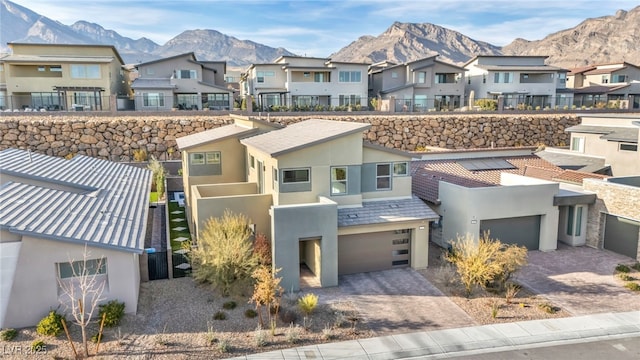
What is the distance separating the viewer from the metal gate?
758 inches

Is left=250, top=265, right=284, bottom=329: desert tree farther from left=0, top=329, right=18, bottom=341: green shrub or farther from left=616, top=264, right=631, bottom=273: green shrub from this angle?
left=616, top=264, right=631, bottom=273: green shrub

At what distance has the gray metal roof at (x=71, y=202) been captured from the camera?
15.3m

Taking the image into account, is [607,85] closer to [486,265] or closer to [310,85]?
[310,85]

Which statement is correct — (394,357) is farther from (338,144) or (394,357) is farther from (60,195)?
(60,195)

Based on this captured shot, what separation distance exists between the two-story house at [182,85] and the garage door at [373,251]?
1255 inches

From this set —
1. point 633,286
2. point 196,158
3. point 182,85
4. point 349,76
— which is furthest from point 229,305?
point 349,76

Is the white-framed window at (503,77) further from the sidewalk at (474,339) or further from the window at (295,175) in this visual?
the sidewalk at (474,339)

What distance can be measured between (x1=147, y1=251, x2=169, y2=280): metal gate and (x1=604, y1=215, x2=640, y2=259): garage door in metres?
21.3

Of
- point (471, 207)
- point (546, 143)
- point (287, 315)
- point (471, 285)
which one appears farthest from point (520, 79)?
point (287, 315)

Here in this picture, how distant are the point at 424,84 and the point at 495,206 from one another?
118ft

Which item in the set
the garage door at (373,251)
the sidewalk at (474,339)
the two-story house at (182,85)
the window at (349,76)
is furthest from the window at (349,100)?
the sidewalk at (474,339)

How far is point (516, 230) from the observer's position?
23.4 metres

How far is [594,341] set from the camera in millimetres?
15219

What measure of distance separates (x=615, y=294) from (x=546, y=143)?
33.1 meters
